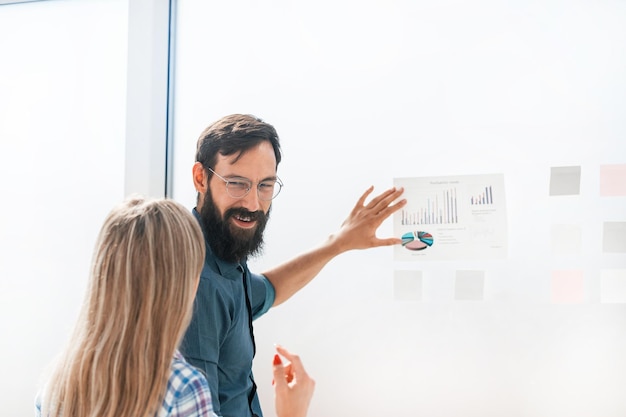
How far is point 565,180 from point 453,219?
0.33 meters

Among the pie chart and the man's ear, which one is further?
the pie chart

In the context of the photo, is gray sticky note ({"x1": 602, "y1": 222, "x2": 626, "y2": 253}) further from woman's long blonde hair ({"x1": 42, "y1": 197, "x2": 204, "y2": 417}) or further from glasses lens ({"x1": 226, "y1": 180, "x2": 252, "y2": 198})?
woman's long blonde hair ({"x1": 42, "y1": 197, "x2": 204, "y2": 417})

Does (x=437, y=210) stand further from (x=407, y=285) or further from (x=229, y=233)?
(x=229, y=233)

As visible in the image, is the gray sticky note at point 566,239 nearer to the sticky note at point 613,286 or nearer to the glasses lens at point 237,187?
the sticky note at point 613,286

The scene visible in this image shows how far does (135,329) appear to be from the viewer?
107 centimetres

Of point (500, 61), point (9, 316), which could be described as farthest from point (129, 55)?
point (500, 61)

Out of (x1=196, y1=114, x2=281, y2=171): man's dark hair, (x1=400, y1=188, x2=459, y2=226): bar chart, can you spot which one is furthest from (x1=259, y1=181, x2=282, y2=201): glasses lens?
(x1=400, y1=188, x2=459, y2=226): bar chart

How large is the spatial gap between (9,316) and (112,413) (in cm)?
140

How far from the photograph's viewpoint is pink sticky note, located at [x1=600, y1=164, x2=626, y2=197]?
1.76 m

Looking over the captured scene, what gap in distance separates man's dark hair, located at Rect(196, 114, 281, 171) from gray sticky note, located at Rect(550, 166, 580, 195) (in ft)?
2.70

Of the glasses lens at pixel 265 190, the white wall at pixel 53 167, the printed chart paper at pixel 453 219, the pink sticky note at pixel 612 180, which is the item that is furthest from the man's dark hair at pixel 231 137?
the pink sticky note at pixel 612 180

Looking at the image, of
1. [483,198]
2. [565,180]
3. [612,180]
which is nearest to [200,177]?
[483,198]

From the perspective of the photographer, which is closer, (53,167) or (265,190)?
(265,190)

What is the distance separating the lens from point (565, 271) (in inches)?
70.1
